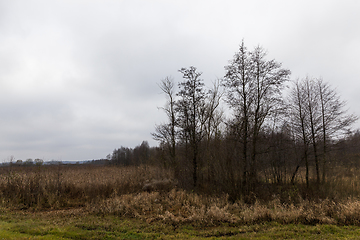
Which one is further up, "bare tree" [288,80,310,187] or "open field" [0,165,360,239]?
"bare tree" [288,80,310,187]

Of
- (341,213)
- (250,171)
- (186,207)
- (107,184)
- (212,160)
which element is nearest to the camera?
(341,213)

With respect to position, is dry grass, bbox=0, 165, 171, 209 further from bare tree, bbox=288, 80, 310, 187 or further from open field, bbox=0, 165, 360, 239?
bare tree, bbox=288, 80, 310, 187

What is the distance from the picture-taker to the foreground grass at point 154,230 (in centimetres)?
667

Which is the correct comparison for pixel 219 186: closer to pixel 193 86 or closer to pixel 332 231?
pixel 332 231

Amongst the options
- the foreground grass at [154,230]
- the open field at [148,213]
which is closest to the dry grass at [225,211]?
the open field at [148,213]

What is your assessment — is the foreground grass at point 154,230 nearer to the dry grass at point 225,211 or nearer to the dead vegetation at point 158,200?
the dry grass at point 225,211

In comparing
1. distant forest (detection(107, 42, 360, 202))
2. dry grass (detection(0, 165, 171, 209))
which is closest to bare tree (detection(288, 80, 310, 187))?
distant forest (detection(107, 42, 360, 202))

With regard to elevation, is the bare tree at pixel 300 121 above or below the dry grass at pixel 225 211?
above

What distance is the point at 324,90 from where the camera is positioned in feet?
48.4

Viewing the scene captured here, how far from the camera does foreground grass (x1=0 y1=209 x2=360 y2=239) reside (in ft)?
21.9

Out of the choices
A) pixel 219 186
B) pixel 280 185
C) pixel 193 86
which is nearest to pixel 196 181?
pixel 219 186

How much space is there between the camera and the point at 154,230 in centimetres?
770

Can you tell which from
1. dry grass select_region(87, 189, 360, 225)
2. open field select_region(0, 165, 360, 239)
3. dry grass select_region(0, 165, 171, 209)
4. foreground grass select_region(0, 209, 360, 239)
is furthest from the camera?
dry grass select_region(0, 165, 171, 209)

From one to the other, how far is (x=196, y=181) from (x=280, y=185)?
568 centimetres
